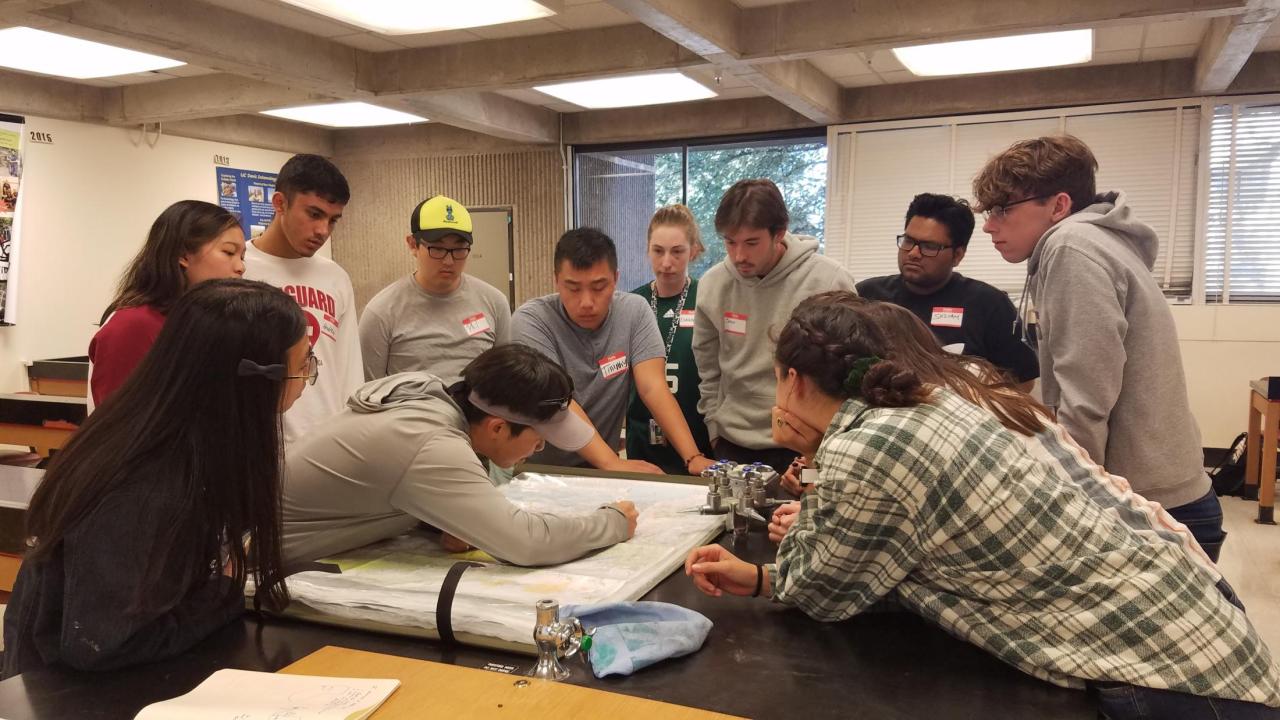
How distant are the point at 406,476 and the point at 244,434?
36 cm

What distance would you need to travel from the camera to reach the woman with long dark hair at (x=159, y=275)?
1868 mm

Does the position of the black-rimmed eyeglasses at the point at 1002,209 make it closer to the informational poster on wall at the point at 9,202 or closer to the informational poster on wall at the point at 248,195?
the informational poster on wall at the point at 9,202

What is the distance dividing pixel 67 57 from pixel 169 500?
521cm

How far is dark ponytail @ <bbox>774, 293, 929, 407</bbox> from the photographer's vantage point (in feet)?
4.13

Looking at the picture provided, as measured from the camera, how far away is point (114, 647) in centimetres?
113

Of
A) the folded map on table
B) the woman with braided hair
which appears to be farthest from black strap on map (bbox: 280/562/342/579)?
the woman with braided hair

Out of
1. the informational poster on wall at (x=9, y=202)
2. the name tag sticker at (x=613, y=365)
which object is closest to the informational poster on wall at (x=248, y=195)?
the informational poster on wall at (x=9, y=202)

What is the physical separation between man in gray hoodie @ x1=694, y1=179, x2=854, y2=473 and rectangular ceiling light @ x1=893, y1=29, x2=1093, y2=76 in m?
2.78

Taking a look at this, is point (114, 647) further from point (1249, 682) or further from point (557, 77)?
point (557, 77)

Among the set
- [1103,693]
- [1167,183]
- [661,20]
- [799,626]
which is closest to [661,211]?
[661,20]

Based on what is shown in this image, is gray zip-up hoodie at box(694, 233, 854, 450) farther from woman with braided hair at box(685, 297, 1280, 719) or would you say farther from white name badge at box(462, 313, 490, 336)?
woman with braided hair at box(685, 297, 1280, 719)

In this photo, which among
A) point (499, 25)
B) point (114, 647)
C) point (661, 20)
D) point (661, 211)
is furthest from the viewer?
point (499, 25)

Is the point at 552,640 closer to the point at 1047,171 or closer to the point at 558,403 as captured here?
the point at 558,403

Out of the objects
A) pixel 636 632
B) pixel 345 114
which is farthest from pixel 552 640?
pixel 345 114
